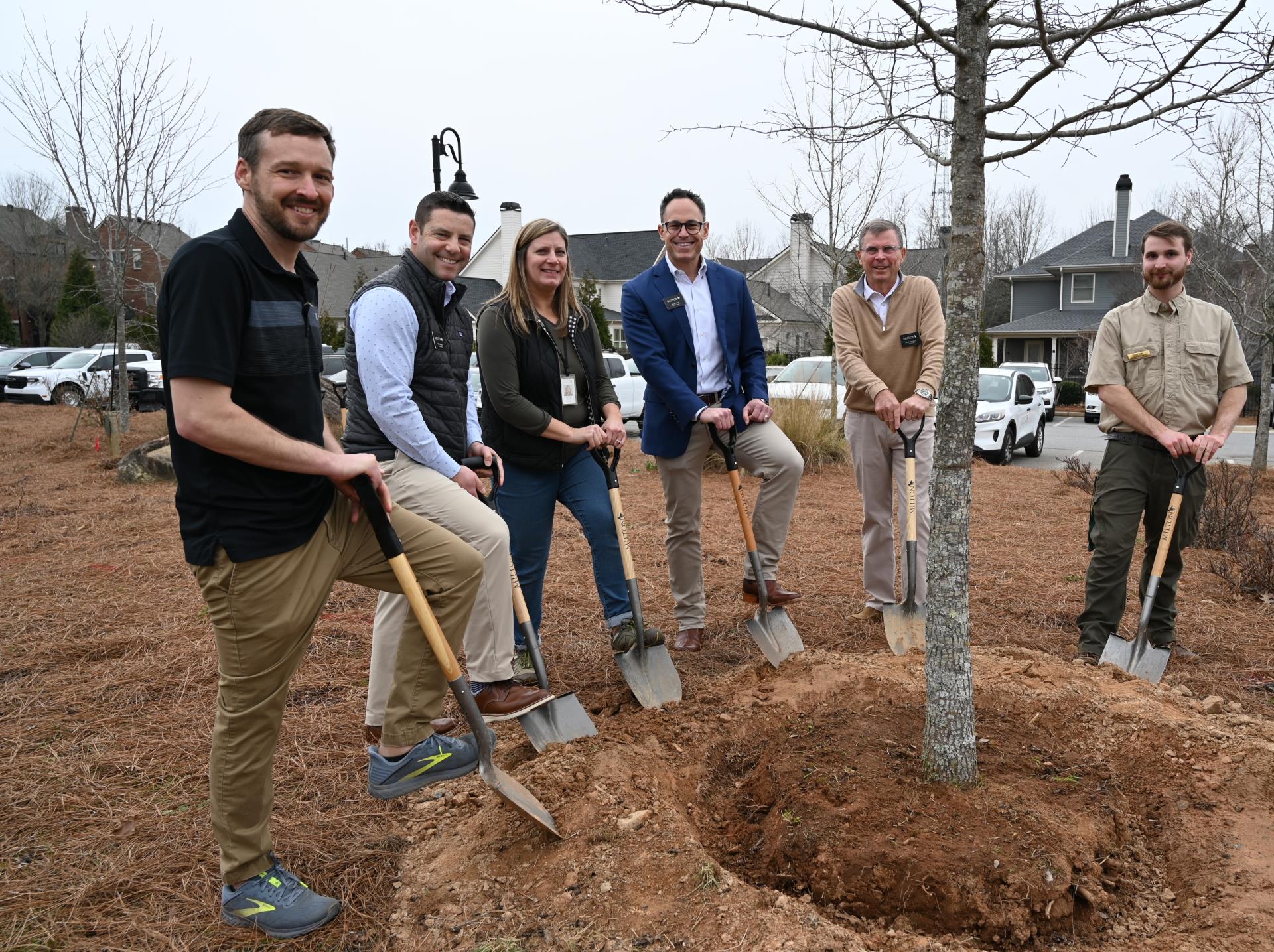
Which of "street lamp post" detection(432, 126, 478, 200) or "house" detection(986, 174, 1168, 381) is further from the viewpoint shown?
A: "house" detection(986, 174, 1168, 381)

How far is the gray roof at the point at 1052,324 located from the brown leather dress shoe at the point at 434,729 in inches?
1320

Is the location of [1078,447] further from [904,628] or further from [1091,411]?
[904,628]

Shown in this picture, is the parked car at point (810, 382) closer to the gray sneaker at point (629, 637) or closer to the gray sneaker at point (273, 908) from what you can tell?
the gray sneaker at point (629, 637)

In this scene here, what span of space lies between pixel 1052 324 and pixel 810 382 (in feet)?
85.0

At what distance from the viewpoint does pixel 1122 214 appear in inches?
1325

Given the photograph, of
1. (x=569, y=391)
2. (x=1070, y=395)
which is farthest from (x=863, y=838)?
(x=1070, y=395)

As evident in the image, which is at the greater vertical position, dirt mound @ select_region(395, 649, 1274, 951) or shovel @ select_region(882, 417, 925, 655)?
shovel @ select_region(882, 417, 925, 655)

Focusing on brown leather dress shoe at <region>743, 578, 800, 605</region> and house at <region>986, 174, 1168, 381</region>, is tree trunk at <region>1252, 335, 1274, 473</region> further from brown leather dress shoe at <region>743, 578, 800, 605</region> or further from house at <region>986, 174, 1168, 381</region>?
house at <region>986, 174, 1168, 381</region>

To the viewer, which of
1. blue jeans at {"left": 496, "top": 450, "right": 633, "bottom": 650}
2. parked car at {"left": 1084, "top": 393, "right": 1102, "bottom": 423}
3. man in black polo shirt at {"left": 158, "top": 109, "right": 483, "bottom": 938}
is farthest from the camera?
parked car at {"left": 1084, "top": 393, "right": 1102, "bottom": 423}

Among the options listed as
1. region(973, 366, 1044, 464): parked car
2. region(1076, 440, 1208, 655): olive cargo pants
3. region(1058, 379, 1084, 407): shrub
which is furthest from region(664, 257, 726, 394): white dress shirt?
region(1058, 379, 1084, 407): shrub

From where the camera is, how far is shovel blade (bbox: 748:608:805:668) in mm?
4285

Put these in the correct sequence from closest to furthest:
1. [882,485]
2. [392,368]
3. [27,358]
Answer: [392,368] < [882,485] < [27,358]

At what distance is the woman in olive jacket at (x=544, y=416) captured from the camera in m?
4.00

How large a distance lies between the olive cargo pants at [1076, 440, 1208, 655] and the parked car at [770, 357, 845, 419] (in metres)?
7.62
